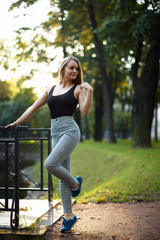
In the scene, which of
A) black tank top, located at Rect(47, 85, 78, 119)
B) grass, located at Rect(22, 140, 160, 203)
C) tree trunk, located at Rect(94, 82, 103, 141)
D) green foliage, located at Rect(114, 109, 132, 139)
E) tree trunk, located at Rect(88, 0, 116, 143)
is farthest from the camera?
green foliage, located at Rect(114, 109, 132, 139)

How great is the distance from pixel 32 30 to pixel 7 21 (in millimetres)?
1277

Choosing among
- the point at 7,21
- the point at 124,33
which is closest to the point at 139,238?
the point at 7,21

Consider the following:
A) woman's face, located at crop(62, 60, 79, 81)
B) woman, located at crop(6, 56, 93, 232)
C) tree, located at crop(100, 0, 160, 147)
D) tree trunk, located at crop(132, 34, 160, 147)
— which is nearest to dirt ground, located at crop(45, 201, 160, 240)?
woman, located at crop(6, 56, 93, 232)

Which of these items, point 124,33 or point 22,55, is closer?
point 22,55

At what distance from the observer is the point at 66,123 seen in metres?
3.53

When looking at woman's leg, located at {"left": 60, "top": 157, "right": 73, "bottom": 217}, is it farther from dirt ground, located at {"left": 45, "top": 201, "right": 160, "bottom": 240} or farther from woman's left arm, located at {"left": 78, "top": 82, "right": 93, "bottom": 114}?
woman's left arm, located at {"left": 78, "top": 82, "right": 93, "bottom": 114}

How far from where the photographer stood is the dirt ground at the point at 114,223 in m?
3.48

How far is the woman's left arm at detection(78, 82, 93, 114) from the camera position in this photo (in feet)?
11.1

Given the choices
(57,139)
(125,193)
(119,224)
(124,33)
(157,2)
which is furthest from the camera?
(124,33)

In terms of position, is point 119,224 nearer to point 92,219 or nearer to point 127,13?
point 92,219

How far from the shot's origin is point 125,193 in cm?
607

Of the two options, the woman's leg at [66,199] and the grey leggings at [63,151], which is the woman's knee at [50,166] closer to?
the grey leggings at [63,151]

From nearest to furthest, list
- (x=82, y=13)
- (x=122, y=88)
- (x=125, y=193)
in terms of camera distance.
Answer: (x=125, y=193) < (x=82, y=13) < (x=122, y=88)

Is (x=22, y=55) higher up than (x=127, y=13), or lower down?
lower down
